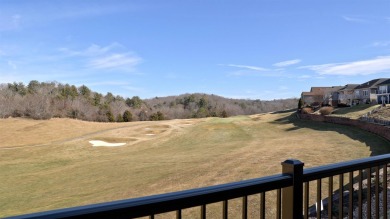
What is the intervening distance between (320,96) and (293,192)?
187ft

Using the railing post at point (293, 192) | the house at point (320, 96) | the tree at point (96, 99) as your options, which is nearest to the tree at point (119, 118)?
the tree at point (96, 99)

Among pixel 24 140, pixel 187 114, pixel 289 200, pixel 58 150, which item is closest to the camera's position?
pixel 289 200

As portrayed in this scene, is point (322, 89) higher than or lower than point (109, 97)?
higher

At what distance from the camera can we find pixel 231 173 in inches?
500

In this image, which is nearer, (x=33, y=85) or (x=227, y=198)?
(x=227, y=198)

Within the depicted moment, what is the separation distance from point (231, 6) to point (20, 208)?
13563 mm

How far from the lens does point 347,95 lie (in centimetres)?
4959

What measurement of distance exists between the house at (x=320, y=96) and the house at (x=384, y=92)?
6943 mm

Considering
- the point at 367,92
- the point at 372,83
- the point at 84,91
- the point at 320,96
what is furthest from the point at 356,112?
the point at 84,91

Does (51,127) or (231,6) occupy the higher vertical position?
(231,6)

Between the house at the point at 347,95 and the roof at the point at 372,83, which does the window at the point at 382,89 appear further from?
the house at the point at 347,95

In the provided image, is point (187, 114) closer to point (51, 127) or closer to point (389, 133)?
→ point (51, 127)

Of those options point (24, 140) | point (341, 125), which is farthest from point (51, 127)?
point (341, 125)

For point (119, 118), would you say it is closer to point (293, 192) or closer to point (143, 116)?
point (143, 116)
